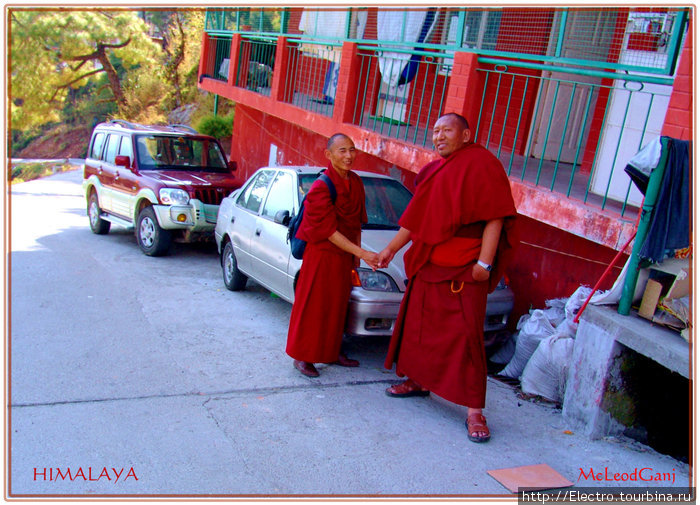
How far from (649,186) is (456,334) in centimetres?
153

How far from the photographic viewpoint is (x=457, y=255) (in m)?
4.10

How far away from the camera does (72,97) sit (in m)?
39.0

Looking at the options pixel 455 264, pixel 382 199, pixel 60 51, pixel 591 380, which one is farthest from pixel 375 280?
pixel 60 51

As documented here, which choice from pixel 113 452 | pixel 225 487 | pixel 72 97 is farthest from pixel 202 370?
pixel 72 97

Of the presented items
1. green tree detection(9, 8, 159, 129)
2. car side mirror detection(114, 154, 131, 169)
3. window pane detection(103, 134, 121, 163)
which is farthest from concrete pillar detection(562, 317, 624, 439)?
green tree detection(9, 8, 159, 129)

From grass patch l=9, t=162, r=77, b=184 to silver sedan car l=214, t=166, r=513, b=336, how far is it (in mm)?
22663

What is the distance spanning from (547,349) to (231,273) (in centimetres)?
421

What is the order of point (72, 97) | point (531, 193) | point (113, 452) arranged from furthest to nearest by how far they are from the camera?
1. point (72, 97)
2. point (531, 193)
3. point (113, 452)

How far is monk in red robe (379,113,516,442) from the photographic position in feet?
13.0

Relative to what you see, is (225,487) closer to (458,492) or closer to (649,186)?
(458,492)

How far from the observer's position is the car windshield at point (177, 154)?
10.1m

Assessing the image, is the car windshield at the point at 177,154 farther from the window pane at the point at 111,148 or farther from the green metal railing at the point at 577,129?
the green metal railing at the point at 577,129

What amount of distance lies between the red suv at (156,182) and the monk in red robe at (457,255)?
224 inches

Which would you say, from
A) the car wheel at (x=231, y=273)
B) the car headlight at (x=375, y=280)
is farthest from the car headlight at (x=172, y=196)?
the car headlight at (x=375, y=280)
